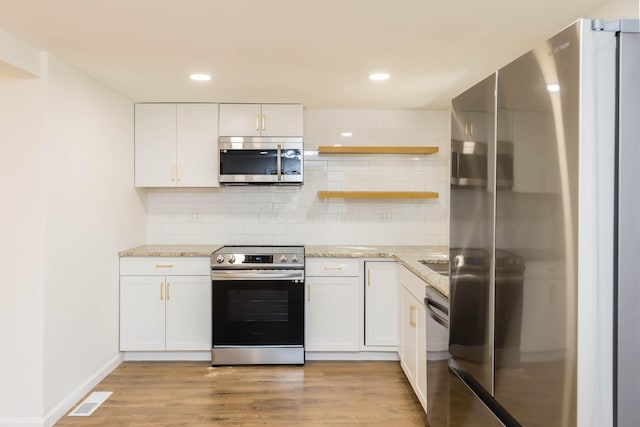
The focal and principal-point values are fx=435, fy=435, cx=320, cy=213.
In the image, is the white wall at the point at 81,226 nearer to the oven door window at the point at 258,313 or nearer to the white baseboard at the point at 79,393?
the white baseboard at the point at 79,393

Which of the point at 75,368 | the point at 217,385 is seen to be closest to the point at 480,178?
the point at 217,385

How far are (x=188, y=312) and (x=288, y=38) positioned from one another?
2.39 metres

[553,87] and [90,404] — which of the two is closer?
[553,87]

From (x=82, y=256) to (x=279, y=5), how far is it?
219cm

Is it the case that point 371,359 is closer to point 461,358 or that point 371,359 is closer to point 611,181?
point 461,358

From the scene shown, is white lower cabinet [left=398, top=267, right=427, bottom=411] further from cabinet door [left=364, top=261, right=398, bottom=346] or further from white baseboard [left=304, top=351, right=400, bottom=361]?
white baseboard [left=304, top=351, right=400, bottom=361]

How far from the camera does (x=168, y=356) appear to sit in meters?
3.72

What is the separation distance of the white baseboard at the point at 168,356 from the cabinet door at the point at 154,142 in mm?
1464

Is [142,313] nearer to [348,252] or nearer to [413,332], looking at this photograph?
[348,252]

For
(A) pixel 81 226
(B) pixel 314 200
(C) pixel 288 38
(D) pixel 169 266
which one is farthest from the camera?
(B) pixel 314 200

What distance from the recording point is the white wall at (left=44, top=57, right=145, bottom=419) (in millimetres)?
2664

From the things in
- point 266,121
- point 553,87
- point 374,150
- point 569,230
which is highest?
point 266,121

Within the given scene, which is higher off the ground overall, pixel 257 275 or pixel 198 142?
pixel 198 142

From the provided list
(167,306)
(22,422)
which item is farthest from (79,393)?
(167,306)
